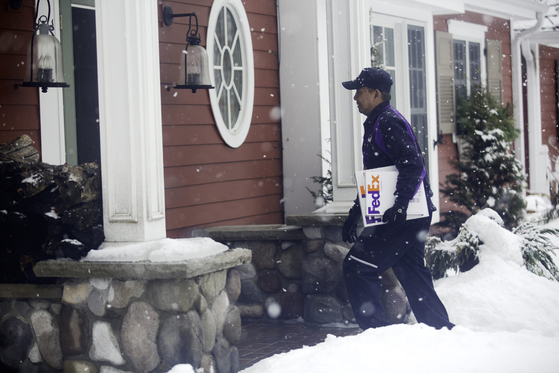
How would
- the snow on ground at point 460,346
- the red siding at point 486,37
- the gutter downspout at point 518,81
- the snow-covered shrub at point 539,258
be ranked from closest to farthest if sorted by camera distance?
1. the snow on ground at point 460,346
2. the snow-covered shrub at point 539,258
3. the red siding at point 486,37
4. the gutter downspout at point 518,81

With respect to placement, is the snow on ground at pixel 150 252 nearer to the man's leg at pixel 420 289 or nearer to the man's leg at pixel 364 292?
the man's leg at pixel 364 292

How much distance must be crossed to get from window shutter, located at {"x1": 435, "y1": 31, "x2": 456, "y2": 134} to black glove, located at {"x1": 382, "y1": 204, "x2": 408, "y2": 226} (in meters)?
5.82

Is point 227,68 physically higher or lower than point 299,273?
higher

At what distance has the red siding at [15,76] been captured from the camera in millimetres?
4336

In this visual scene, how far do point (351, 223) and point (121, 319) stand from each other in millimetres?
1715

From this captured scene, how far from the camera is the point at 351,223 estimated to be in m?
4.48

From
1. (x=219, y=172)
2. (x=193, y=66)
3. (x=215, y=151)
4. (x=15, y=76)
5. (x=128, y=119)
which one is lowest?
(x=219, y=172)

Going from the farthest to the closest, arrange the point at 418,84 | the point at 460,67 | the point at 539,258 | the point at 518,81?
1. the point at 518,81
2. the point at 460,67
3. the point at 418,84
4. the point at 539,258

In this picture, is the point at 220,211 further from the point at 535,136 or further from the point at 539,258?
the point at 535,136

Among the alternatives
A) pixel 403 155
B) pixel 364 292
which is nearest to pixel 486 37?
pixel 403 155

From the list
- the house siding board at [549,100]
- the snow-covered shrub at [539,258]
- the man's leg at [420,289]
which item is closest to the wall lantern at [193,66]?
the man's leg at [420,289]

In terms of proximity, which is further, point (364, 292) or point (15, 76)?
point (15, 76)

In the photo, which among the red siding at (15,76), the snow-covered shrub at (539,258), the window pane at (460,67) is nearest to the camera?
the red siding at (15,76)

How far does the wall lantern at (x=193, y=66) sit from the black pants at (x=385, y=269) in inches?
79.6
